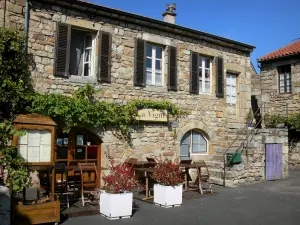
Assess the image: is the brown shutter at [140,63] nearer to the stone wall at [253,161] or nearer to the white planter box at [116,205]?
the stone wall at [253,161]

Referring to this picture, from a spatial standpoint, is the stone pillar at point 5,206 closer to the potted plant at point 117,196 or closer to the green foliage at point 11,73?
the potted plant at point 117,196

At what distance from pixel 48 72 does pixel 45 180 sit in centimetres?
266

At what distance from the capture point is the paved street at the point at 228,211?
620 cm

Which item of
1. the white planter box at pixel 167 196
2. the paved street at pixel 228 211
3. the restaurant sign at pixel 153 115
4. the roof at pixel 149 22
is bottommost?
the paved street at pixel 228 211

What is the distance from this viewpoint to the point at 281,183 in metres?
11.1

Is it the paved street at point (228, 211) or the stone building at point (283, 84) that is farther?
the stone building at point (283, 84)

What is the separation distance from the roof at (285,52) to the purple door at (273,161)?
5713 mm

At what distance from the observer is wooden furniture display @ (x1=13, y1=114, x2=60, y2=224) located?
5.50m

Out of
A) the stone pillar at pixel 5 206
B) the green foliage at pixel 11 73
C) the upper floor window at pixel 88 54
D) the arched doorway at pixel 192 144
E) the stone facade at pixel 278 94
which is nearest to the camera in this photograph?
the stone pillar at pixel 5 206

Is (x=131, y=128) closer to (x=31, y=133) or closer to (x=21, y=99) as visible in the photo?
(x=21, y=99)

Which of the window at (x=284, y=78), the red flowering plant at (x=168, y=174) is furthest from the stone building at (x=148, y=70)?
the window at (x=284, y=78)

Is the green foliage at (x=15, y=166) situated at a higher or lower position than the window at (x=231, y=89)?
lower

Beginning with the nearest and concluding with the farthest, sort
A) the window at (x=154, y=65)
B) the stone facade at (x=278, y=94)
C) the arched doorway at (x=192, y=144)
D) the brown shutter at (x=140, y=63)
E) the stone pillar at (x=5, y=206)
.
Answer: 1. the stone pillar at (x=5, y=206)
2. the brown shutter at (x=140, y=63)
3. the window at (x=154, y=65)
4. the arched doorway at (x=192, y=144)
5. the stone facade at (x=278, y=94)

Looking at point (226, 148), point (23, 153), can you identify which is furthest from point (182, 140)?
point (23, 153)
